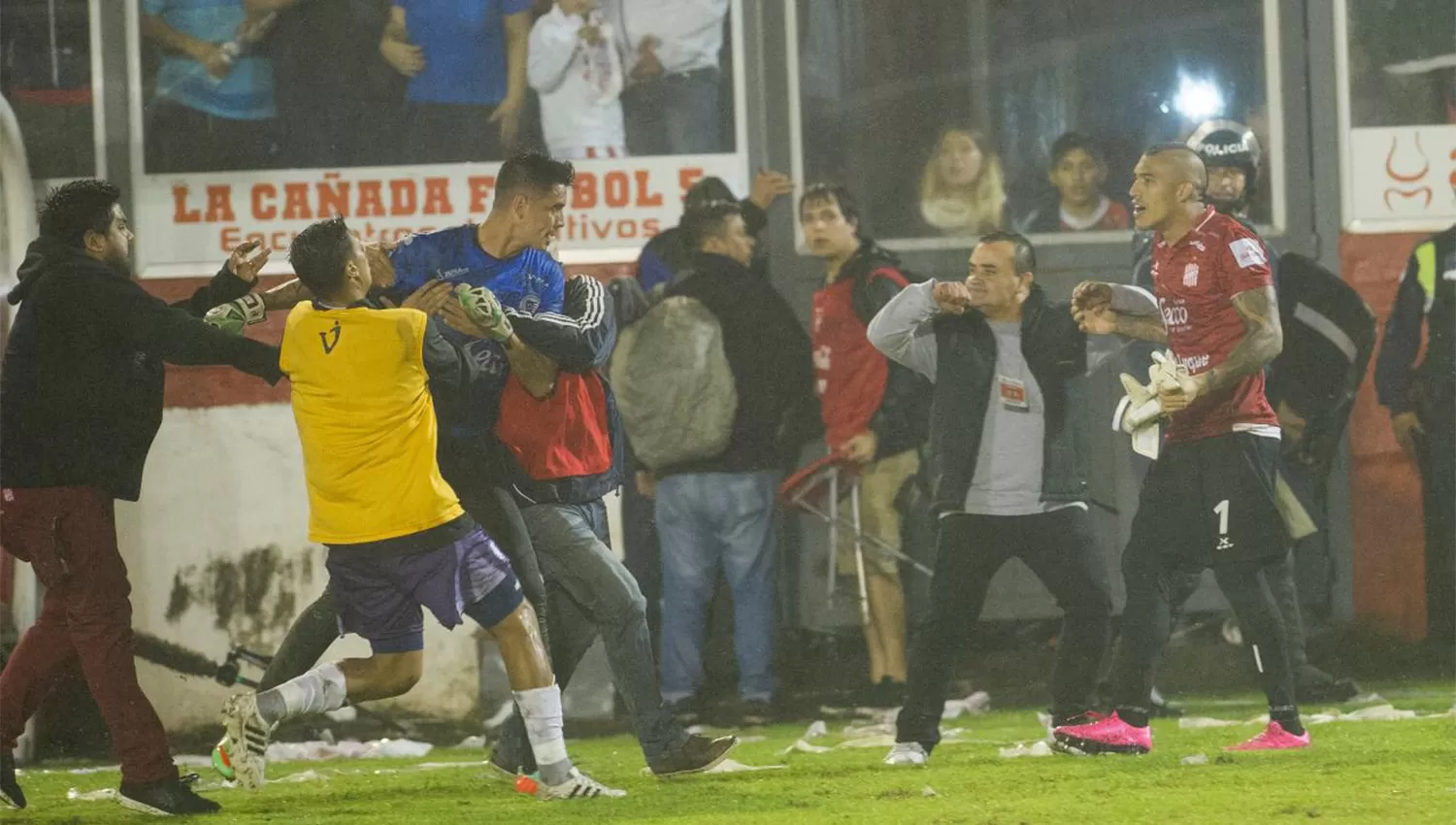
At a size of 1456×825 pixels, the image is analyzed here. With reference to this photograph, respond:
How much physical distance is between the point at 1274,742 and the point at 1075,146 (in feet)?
5.99

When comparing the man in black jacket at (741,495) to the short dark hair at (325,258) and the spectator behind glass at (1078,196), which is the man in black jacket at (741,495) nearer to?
the spectator behind glass at (1078,196)

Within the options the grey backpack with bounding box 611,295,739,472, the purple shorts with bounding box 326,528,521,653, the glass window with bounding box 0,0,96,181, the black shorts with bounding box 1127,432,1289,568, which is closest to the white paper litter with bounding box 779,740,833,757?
the grey backpack with bounding box 611,295,739,472

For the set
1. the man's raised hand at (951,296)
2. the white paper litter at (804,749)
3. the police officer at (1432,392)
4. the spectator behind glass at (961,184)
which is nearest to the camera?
the man's raised hand at (951,296)

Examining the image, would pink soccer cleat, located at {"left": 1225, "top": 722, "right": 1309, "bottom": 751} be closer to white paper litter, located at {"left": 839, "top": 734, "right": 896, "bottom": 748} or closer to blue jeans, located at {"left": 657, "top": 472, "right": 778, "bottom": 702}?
white paper litter, located at {"left": 839, "top": 734, "right": 896, "bottom": 748}

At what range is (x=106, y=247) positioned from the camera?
176 inches

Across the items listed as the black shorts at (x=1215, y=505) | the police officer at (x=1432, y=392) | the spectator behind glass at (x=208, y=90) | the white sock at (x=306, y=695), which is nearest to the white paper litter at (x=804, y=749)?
the black shorts at (x=1215, y=505)

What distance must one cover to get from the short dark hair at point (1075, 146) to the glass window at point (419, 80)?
101 centimetres

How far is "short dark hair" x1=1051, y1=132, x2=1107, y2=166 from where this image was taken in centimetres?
538

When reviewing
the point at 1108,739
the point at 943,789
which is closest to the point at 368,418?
the point at 943,789

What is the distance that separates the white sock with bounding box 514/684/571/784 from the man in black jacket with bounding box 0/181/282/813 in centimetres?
83

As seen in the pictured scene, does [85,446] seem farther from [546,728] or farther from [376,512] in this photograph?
[546,728]

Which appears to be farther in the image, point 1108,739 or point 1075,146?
point 1075,146

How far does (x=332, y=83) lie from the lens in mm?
5230

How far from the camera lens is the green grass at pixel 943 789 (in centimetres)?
409
